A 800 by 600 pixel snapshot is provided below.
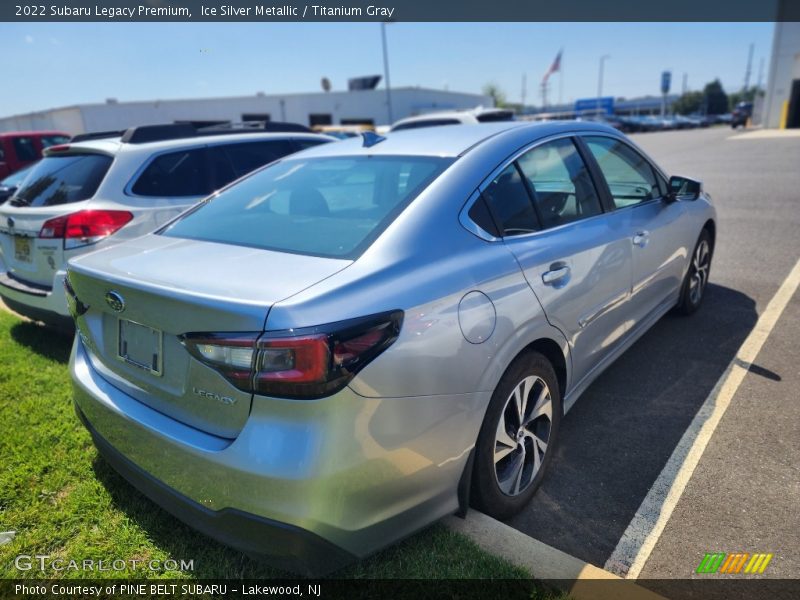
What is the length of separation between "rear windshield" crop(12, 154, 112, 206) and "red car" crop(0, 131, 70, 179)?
30.6 ft

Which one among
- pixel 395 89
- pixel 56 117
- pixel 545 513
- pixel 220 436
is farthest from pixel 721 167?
pixel 56 117

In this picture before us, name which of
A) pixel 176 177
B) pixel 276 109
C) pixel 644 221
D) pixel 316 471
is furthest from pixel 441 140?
pixel 276 109

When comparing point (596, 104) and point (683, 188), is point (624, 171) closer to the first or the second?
point (683, 188)

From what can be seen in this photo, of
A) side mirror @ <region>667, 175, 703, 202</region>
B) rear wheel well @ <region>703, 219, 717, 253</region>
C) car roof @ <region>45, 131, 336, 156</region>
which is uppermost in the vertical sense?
car roof @ <region>45, 131, 336, 156</region>

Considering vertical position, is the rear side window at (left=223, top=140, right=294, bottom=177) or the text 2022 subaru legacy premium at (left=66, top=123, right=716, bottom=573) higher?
the rear side window at (left=223, top=140, right=294, bottom=177)

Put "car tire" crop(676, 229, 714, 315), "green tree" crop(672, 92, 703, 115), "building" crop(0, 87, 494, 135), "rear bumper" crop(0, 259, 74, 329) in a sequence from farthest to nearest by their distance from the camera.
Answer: "green tree" crop(672, 92, 703, 115) < "building" crop(0, 87, 494, 135) < "car tire" crop(676, 229, 714, 315) < "rear bumper" crop(0, 259, 74, 329)

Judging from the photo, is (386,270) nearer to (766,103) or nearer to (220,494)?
(220,494)

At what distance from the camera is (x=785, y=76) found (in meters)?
36.4

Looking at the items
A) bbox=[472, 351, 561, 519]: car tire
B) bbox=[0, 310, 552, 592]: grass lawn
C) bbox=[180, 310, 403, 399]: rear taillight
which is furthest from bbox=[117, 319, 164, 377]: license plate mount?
bbox=[472, 351, 561, 519]: car tire

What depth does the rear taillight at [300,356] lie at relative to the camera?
174cm

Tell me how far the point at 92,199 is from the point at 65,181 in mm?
483

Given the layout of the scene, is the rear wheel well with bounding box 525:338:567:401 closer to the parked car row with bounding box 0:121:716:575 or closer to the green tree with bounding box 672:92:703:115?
the parked car row with bounding box 0:121:716:575

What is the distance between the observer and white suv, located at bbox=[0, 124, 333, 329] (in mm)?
4137

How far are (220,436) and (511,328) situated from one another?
1169 mm
